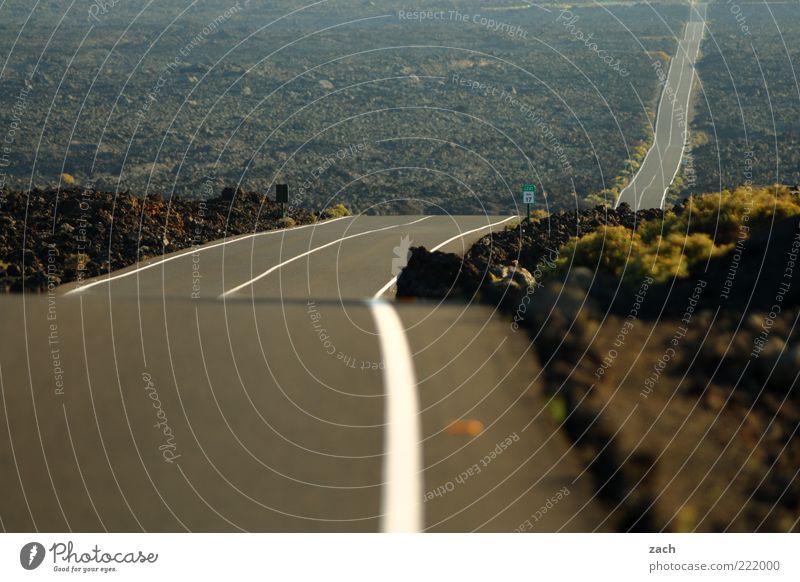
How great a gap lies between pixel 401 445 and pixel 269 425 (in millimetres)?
885

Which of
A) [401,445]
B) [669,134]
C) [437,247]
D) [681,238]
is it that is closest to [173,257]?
[437,247]

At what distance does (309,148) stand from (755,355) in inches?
2402

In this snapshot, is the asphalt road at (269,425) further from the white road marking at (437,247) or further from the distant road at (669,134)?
the distant road at (669,134)

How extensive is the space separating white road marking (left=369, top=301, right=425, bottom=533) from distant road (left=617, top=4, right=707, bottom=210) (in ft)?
120

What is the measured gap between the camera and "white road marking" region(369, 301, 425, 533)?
6359 mm

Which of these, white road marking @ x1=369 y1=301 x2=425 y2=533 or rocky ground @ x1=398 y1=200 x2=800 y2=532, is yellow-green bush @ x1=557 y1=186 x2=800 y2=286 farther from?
white road marking @ x1=369 y1=301 x2=425 y2=533

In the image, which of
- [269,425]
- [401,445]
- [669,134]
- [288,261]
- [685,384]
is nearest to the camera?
[401,445]

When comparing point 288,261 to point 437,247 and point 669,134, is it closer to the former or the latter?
point 437,247

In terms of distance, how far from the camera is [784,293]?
13.5 m

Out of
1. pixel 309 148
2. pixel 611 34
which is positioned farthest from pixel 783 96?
pixel 309 148

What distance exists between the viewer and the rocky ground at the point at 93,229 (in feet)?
73.2

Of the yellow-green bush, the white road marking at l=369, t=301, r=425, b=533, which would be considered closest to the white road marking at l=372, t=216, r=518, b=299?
the yellow-green bush

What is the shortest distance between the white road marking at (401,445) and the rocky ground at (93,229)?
32.3ft

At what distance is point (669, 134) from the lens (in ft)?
260
